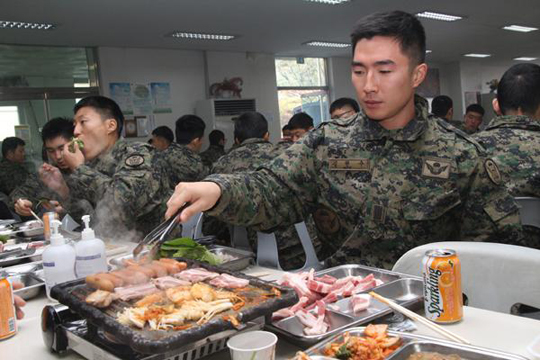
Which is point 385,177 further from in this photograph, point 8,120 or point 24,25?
point 8,120

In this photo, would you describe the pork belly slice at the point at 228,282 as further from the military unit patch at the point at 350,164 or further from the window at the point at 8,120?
the window at the point at 8,120

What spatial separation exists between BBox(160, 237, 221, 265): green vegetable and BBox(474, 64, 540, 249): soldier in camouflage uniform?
1.66 meters

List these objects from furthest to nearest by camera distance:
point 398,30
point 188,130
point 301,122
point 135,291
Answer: point 188,130, point 301,122, point 398,30, point 135,291

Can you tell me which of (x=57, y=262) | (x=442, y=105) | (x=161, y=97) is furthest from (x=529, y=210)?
(x=161, y=97)

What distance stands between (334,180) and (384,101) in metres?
0.40

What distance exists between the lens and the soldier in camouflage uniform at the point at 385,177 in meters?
1.90

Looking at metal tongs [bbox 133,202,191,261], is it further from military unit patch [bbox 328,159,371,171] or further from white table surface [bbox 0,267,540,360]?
military unit patch [bbox 328,159,371,171]

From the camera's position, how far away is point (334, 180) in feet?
6.85

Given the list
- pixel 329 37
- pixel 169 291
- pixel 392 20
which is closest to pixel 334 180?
pixel 392 20

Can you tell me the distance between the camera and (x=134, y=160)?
285 cm

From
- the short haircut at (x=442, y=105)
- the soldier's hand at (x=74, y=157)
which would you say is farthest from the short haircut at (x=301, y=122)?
the soldier's hand at (x=74, y=157)

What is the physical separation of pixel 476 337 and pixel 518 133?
6.73 ft

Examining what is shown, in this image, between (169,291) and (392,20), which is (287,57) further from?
(169,291)

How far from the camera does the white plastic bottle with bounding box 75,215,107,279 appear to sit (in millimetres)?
1642
